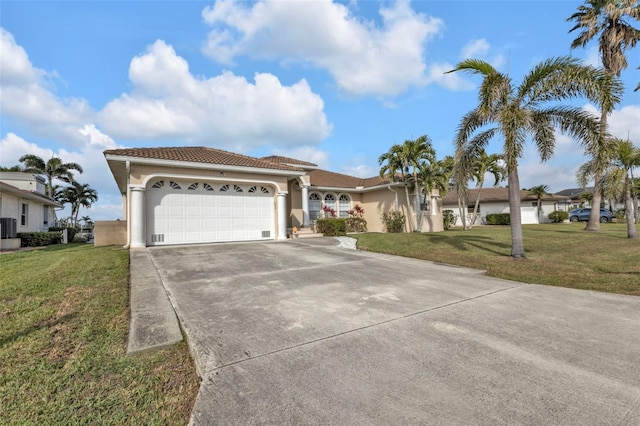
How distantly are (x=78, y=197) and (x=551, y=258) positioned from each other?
52.3m

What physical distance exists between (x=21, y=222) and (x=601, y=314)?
85.7 feet

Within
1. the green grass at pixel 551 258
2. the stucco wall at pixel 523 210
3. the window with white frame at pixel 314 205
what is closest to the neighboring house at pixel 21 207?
the window with white frame at pixel 314 205

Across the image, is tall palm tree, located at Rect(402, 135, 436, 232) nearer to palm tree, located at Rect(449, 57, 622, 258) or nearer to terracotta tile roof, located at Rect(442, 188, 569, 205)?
palm tree, located at Rect(449, 57, 622, 258)

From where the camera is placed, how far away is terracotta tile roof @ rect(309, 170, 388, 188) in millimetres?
20905

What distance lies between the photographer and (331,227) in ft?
57.4

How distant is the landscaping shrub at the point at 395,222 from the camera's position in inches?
777

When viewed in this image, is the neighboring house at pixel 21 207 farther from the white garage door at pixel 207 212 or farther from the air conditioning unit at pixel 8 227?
the white garage door at pixel 207 212

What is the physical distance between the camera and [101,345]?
3.38 m

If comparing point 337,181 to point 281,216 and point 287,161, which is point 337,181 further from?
point 281,216

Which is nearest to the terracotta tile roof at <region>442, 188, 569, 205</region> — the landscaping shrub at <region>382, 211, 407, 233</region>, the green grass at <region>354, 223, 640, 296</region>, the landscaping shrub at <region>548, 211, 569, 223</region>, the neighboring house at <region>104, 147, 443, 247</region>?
the landscaping shrub at <region>548, 211, 569, 223</region>

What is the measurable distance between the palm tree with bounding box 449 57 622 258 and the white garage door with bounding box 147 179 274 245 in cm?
1041

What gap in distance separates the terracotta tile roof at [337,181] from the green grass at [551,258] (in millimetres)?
7864

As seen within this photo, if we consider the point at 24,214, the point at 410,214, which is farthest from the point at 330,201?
the point at 24,214

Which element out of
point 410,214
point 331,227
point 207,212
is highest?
point 207,212
